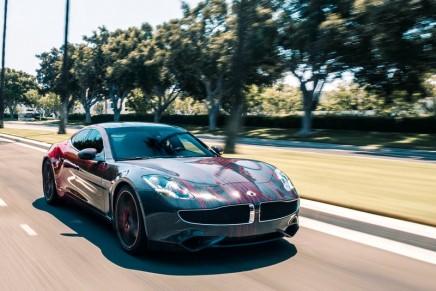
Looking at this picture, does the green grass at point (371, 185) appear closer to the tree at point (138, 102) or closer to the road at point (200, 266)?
the road at point (200, 266)

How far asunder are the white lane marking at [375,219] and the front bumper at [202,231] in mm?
1566

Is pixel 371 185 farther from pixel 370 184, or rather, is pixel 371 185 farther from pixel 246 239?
pixel 246 239

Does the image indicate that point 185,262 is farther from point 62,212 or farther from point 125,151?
point 62,212

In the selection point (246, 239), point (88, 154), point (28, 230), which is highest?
point (88, 154)

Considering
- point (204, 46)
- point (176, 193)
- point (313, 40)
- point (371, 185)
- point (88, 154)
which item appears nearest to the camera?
point (176, 193)

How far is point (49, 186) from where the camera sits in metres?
7.70

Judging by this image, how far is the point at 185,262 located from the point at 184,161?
129 cm

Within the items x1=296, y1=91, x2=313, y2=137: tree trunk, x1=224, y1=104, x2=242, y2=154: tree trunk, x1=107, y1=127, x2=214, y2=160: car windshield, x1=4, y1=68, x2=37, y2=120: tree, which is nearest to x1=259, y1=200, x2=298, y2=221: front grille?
x1=107, y1=127, x2=214, y2=160: car windshield

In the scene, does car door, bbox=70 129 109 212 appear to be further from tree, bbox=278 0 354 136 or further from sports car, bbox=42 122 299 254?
tree, bbox=278 0 354 136

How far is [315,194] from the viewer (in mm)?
7594

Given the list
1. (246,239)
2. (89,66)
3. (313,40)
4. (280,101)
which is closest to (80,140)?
(246,239)

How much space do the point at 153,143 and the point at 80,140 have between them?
1.48 meters

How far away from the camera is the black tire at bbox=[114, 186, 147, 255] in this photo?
15.5ft

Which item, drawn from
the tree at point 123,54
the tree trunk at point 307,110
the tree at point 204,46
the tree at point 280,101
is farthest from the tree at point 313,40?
the tree at point 280,101
